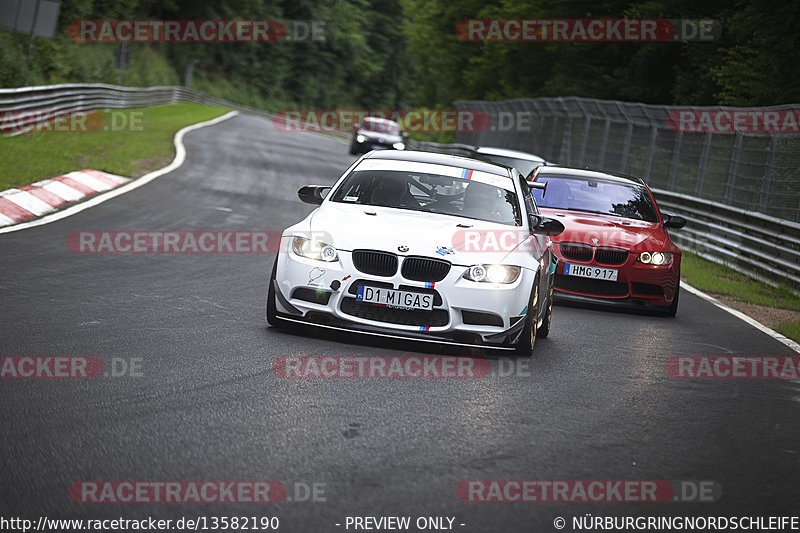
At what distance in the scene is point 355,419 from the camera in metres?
5.80

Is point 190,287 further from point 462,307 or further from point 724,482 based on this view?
point 724,482

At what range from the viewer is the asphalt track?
458 cm

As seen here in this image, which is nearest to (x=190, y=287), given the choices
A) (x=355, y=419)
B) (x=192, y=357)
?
(x=192, y=357)

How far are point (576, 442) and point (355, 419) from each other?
46.3 inches

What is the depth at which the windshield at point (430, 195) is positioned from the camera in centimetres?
881
